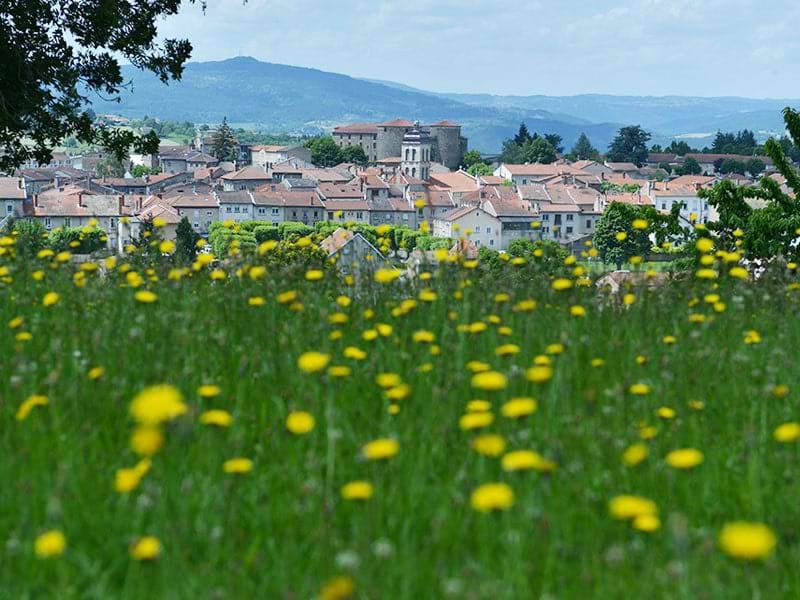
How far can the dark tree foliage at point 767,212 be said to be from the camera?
10.9m

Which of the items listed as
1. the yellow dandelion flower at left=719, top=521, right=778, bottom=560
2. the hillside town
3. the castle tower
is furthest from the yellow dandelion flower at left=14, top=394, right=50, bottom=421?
the castle tower

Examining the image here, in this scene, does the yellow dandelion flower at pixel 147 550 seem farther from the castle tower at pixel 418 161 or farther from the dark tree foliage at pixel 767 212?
the castle tower at pixel 418 161

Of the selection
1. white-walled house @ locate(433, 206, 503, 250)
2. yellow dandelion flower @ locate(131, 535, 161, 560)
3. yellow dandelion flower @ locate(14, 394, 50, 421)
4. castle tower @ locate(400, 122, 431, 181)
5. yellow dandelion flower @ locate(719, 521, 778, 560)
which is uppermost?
yellow dandelion flower @ locate(719, 521, 778, 560)

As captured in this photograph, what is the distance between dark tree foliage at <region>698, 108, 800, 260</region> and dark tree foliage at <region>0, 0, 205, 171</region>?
7162 millimetres

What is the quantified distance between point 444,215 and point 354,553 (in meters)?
141

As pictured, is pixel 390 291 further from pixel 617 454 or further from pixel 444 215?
pixel 444 215

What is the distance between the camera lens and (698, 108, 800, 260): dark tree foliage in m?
10.9

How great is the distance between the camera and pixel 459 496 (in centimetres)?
325

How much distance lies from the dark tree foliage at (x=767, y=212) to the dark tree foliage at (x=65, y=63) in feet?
23.5

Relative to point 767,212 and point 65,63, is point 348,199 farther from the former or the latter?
point 767,212

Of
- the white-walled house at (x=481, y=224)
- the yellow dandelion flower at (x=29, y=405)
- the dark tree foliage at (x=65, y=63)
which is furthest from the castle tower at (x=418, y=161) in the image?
the yellow dandelion flower at (x=29, y=405)

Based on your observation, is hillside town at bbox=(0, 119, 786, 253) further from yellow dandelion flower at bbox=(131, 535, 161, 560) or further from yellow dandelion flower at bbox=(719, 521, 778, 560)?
yellow dandelion flower at bbox=(719, 521, 778, 560)

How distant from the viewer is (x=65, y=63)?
46.6 feet

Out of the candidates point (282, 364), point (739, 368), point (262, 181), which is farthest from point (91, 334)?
point (262, 181)
